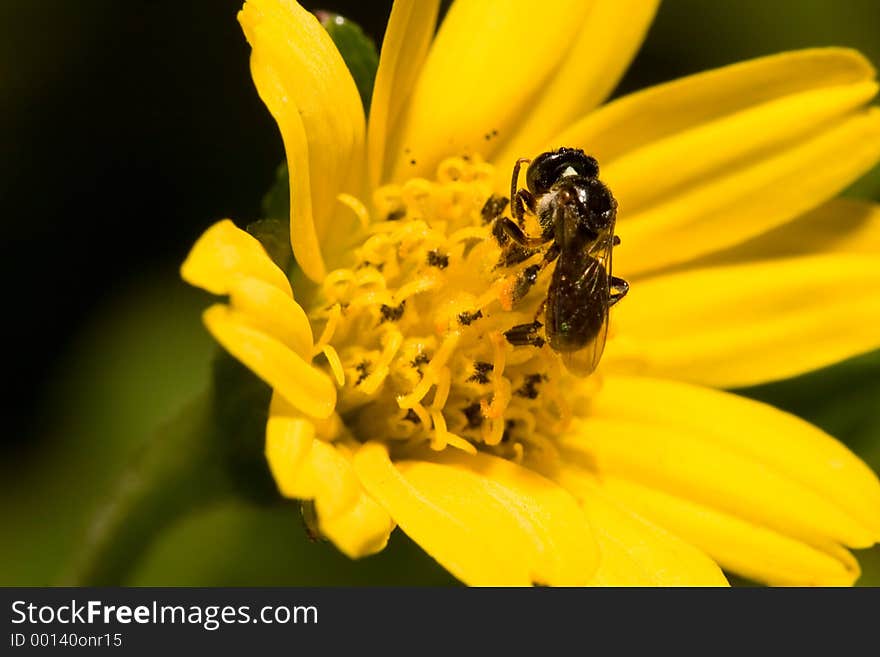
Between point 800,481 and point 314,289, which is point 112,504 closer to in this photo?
point 314,289

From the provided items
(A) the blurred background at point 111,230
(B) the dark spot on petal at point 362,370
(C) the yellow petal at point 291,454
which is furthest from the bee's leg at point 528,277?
(A) the blurred background at point 111,230

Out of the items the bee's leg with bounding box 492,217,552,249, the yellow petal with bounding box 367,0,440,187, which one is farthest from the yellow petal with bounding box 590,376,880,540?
the yellow petal with bounding box 367,0,440,187

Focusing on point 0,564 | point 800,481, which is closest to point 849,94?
point 800,481

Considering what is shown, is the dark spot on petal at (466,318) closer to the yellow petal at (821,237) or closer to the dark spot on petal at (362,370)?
the dark spot on petal at (362,370)

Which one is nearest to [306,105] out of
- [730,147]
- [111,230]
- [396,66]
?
[396,66]

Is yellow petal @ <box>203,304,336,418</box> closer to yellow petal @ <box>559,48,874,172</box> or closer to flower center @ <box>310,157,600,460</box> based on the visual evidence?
flower center @ <box>310,157,600,460</box>

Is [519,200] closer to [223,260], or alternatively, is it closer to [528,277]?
[528,277]
